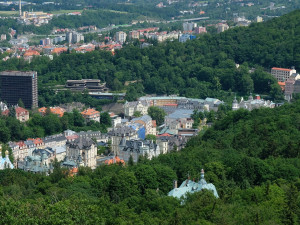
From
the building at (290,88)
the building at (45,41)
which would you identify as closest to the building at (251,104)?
the building at (290,88)

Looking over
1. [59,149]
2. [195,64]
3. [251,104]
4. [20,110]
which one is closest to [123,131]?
[59,149]

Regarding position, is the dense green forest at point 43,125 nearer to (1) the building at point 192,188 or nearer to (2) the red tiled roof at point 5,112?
(2) the red tiled roof at point 5,112

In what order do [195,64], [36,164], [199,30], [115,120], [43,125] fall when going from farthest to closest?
[199,30]
[195,64]
[115,120]
[43,125]
[36,164]

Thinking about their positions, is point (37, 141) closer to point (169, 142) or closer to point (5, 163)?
point (5, 163)

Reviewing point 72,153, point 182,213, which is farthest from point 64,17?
point 182,213

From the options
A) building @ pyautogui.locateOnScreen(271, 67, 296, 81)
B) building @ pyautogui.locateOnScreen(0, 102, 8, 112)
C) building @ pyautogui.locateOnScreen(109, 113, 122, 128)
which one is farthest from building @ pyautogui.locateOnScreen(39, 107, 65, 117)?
building @ pyautogui.locateOnScreen(271, 67, 296, 81)

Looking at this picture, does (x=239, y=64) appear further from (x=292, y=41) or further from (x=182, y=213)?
(x=182, y=213)

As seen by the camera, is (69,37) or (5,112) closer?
(5,112)

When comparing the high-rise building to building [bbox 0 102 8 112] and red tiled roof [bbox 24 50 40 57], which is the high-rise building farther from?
red tiled roof [bbox 24 50 40 57]
